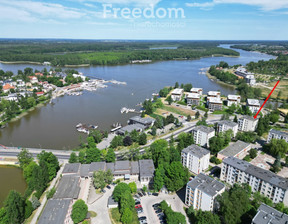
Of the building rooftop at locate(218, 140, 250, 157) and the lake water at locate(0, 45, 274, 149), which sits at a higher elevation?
the building rooftop at locate(218, 140, 250, 157)

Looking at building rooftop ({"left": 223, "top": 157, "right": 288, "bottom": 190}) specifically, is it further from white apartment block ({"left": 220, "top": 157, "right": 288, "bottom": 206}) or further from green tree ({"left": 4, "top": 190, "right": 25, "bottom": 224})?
green tree ({"left": 4, "top": 190, "right": 25, "bottom": 224})

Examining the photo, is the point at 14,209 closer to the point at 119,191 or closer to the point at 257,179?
the point at 119,191

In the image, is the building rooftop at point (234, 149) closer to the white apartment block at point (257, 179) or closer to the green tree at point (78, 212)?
the white apartment block at point (257, 179)

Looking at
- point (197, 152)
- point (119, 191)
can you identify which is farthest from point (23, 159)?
point (197, 152)

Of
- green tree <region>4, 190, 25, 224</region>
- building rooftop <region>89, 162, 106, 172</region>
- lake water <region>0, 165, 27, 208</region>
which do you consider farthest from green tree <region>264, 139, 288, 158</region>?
lake water <region>0, 165, 27, 208</region>

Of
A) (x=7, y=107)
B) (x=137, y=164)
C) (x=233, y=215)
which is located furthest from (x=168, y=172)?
(x=7, y=107)

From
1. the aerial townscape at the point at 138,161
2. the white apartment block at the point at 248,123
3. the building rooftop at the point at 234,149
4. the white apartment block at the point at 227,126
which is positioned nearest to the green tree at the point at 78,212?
the aerial townscape at the point at 138,161
